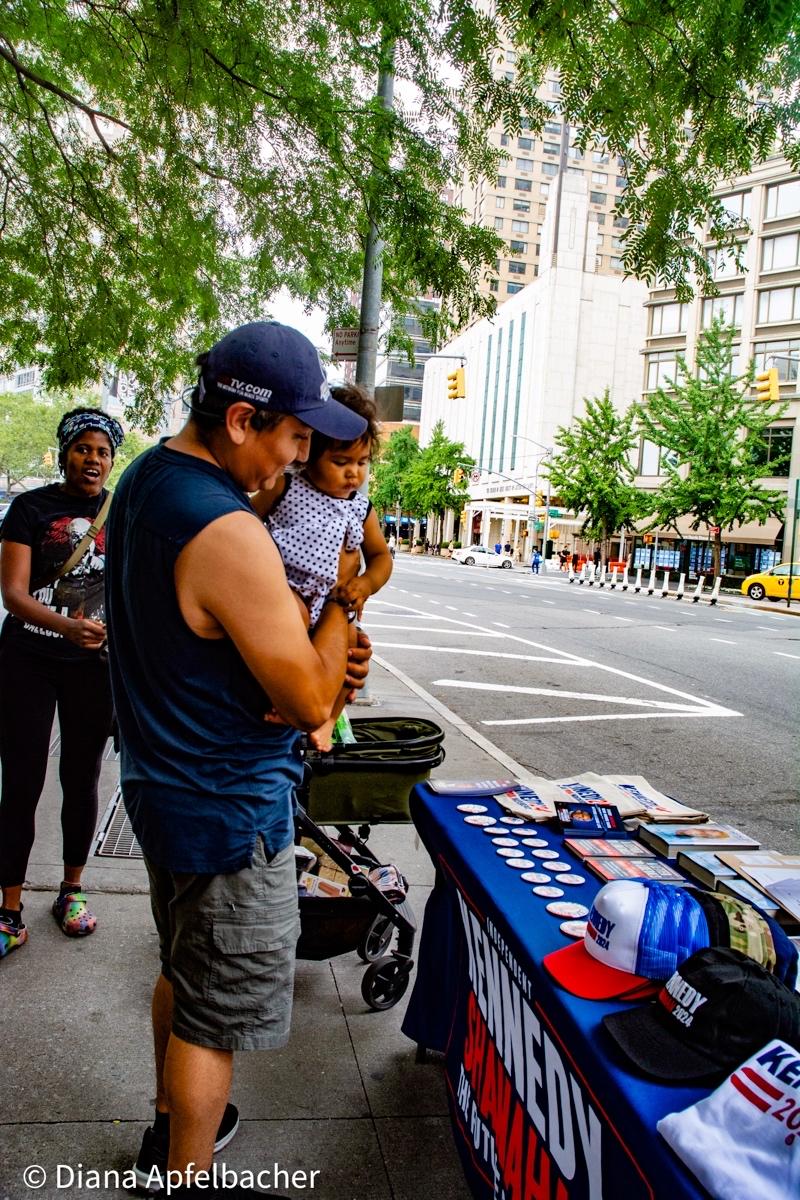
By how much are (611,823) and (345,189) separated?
688 centimetres

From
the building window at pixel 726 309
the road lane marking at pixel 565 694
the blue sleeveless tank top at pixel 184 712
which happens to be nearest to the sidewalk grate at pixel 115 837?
the blue sleeveless tank top at pixel 184 712

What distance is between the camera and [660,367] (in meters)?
59.2

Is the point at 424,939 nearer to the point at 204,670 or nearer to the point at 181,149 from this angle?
the point at 204,670

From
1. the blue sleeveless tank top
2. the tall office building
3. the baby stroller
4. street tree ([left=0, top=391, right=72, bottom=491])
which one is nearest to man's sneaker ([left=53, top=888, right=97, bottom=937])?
the baby stroller

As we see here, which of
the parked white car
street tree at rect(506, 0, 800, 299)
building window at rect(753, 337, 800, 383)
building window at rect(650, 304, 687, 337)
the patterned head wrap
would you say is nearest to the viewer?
the patterned head wrap

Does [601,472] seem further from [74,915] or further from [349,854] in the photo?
[74,915]

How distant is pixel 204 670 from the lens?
70.4 inches

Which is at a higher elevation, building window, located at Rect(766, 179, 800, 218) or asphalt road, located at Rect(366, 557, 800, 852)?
building window, located at Rect(766, 179, 800, 218)

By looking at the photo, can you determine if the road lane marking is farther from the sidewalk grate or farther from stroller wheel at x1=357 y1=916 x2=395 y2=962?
stroller wheel at x1=357 y1=916 x2=395 y2=962

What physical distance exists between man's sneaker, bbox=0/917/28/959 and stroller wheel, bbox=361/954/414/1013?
128cm

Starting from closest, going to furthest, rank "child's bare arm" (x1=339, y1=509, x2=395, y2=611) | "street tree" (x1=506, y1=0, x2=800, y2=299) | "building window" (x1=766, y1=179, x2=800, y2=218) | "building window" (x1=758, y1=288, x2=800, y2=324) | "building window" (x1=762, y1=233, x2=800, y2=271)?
1. "child's bare arm" (x1=339, y1=509, x2=395, y2=611)
2. "street tree" (x1=506, y1=0, x2=800, y2=299)
3. "building window" (x1=766, y1=179, x2=800, y2=218)
4. "building window" (x1=762, y1=233, x2=800, y2=271)
5. "building window" (x1=758, y1=288, x2=800, y2=324)

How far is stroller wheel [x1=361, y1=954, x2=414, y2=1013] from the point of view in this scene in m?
3.25

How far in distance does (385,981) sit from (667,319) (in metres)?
60.6

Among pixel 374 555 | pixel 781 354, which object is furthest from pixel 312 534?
pixel 781 354
